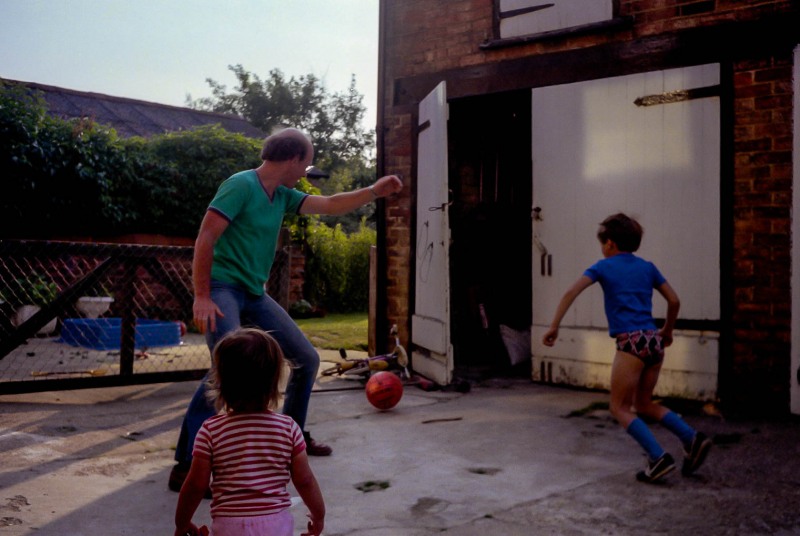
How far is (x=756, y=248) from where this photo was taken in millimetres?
5570

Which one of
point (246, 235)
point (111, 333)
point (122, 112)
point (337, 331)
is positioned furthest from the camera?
point (122, 112)

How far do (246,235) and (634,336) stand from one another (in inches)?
80.0

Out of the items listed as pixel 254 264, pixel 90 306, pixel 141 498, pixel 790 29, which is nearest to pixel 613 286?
pixel 254 264

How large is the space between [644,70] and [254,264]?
408 centimetres

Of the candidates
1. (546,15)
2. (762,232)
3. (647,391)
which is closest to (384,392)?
(647,391)

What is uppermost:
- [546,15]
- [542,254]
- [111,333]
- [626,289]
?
[546,15]

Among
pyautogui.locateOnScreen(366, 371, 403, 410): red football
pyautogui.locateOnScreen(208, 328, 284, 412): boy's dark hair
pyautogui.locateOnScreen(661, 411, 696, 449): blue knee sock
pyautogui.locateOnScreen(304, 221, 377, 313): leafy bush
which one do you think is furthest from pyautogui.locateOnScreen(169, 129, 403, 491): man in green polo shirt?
pyautogui.locateOnScreen(304, 221, 377, 313): leafy bush

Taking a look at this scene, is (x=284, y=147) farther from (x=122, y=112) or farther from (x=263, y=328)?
(x=122, y=112)

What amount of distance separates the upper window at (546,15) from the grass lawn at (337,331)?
4.31 meters

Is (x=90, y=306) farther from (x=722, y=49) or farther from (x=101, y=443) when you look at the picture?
(x=722, y=49)

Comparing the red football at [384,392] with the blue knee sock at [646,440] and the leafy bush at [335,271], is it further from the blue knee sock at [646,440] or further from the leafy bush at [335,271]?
the leafy bush at [335,271]

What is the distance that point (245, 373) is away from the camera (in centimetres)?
201

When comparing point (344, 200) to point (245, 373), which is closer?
point (245, 373)

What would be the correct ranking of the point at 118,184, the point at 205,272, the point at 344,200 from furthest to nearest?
1. the point at 118,184
2. the point at 344,200
3. the point at 205,272
